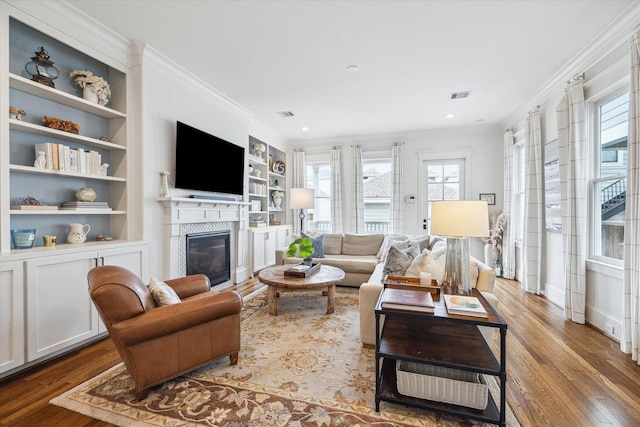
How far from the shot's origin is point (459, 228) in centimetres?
190

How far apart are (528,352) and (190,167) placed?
4.03m

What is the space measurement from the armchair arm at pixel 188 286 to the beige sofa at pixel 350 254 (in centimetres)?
198

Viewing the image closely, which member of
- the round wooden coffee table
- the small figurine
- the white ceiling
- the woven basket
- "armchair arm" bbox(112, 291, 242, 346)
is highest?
the white ceiling

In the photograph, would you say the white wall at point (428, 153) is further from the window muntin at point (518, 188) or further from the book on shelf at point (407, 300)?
the book on shelf at point (407, 300)

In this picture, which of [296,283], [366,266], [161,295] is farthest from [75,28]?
[366,266]

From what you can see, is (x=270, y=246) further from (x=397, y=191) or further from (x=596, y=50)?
(x=596, y=50)

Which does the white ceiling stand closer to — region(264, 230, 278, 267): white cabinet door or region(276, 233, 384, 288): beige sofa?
region(276, 233, 384, 288): beige sofa

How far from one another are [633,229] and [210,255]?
14.7 feet

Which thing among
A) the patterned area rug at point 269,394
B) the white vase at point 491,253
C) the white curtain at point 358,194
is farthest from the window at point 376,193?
the patterned area rug at point 269,394

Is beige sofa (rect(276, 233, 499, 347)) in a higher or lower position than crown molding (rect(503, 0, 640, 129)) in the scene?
lower

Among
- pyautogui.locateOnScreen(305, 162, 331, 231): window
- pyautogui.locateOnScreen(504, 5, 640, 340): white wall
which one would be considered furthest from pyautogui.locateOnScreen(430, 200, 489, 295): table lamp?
pyautogui.locateOnScreen(305, 162, 331, 231): window

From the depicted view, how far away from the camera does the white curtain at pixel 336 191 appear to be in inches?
253

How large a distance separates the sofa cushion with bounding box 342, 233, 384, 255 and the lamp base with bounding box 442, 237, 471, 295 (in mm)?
2892

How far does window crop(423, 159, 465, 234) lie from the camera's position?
5.94 m
